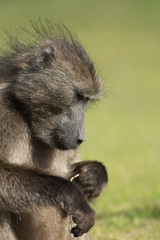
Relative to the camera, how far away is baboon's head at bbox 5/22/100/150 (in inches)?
186

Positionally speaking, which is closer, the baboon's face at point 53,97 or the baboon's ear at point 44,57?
the baboon's face at point 53,97

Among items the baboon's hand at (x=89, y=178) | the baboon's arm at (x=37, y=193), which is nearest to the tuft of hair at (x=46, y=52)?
the baboon's hand at (x=89, y=178)

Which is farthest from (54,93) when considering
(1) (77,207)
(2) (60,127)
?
(1) (77,207)

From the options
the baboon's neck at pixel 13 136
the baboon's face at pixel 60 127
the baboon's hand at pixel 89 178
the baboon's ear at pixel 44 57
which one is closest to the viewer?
the baboon's neck at pixel 13 136

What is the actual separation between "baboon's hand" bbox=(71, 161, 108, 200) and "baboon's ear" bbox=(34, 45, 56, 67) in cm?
90

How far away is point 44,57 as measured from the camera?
485 cm

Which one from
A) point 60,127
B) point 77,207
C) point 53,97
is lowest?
point 77,207

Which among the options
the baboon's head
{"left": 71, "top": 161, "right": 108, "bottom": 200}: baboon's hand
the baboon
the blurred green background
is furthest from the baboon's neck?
the blurred green background

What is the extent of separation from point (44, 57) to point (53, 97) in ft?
1.07

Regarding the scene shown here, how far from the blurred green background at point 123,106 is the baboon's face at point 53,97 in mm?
615

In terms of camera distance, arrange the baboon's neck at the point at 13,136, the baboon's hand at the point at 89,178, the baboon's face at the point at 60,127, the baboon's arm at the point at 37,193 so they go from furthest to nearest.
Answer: the baboon's hand at the point at 89,178
the baboon's face at the point at 60,127
the baboon's neck at the point at 13,136
the baboon's arm at the point at 37,193

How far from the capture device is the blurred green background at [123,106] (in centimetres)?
721

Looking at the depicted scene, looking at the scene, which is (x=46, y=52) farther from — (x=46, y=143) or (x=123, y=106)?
(x=123, y=106)

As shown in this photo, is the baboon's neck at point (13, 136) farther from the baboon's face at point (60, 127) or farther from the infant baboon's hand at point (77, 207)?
the infant baboon's hand at point (77, 207)
